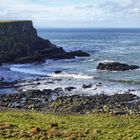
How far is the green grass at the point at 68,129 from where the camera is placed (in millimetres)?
26469

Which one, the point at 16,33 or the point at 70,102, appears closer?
the point at 70,102

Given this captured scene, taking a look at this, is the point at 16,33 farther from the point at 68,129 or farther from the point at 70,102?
the point at 68,129

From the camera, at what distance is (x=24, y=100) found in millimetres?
49125

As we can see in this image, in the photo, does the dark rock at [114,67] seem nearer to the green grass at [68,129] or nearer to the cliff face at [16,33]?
the cliff face at [16,33]

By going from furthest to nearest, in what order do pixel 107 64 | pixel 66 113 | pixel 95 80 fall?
1. pixel 107 64
2. pixel 95 80
3. pixel 66 113

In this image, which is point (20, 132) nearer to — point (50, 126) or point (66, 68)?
point (50, 126)

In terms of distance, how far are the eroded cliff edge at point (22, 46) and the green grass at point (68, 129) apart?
60329 mm

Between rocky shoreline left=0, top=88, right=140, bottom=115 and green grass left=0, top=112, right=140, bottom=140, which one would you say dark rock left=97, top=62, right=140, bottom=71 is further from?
green grass left=0, top=112, right=140, bottom=140

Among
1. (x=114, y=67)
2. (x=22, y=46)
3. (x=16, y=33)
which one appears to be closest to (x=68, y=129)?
(x=114, y=67)

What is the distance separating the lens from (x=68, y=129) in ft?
93.8

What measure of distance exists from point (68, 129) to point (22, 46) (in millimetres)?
74497

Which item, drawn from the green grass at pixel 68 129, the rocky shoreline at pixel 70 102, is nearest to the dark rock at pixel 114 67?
the rocky shoreline at pixel 70 102

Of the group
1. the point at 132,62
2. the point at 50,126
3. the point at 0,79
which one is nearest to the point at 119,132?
the point at 50,126

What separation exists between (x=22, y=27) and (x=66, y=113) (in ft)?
247
